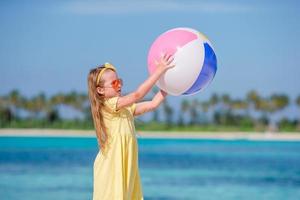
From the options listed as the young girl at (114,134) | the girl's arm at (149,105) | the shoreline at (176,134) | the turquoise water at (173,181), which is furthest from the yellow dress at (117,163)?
the shoreline at (176,134)

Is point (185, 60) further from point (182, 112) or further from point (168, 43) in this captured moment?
point (182, 112)

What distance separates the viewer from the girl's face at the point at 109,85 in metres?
3.89

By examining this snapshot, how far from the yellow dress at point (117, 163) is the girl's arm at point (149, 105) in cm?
12

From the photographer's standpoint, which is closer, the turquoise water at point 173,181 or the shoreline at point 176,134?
the turquoise water at point 173,181

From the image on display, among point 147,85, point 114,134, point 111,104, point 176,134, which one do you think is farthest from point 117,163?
point 176,134

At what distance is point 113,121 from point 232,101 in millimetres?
47629

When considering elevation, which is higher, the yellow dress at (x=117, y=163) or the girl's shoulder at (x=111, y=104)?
the girl's shoulder at (x=111, y=104)

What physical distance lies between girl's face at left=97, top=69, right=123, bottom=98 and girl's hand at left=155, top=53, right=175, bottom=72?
0.21 metres

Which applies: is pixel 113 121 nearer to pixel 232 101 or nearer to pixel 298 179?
pixel 298 179

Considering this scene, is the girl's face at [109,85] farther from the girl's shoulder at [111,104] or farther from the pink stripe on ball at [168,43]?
the pink stripe on ball at [168,43]

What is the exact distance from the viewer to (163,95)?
3.99 metres

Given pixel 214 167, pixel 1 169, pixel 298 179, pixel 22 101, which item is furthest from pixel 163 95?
pixel 22 101

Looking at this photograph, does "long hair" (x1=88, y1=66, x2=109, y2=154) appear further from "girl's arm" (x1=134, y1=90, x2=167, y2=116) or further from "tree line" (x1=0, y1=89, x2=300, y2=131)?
"tree line" (x1=0, y1=89, x2=300, y2=131)

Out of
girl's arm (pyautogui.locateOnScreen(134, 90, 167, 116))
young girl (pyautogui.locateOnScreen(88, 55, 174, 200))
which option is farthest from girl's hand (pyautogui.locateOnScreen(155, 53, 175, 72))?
girl's arm (pyautogui.locateOnScreen(134, 90, 167, 116))
